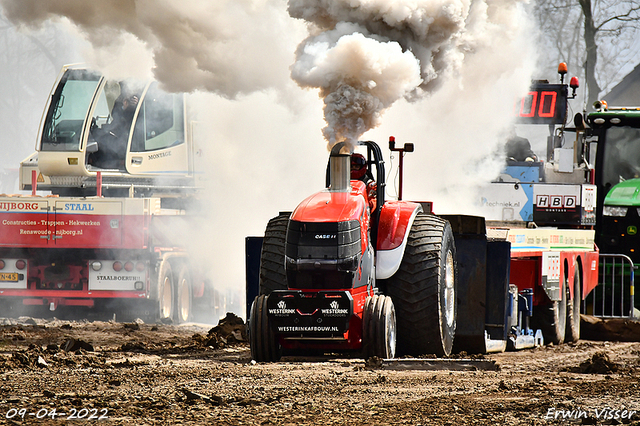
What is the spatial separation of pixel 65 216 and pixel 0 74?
124ft

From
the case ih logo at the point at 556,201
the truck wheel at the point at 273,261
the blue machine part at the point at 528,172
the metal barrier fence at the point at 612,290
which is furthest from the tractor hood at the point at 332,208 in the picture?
the blue machine part at the point at 528,172

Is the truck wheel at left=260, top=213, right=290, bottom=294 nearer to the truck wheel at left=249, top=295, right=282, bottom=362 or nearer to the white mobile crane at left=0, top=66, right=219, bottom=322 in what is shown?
the truck wheel at left=249, top=295, right=282, bottom=362

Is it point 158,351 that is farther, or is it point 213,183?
point 213,183

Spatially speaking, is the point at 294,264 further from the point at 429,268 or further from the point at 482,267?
the point at 482,267

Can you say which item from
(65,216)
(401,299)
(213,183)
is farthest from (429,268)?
(213,183)

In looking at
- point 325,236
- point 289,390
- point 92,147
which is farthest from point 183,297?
point 289,390

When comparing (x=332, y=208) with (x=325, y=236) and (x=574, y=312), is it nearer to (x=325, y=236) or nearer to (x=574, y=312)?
(x=325, y=236)

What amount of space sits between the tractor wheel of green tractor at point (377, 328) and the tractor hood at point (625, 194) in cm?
758

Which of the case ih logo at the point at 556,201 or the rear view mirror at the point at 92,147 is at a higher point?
the rear view mirror at the point at 92,147

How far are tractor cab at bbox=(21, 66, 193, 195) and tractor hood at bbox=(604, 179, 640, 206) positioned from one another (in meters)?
7.63

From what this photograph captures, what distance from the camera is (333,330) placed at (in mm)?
7273

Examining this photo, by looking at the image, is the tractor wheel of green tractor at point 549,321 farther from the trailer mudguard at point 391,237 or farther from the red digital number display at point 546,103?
the red digital number display at point 546,103

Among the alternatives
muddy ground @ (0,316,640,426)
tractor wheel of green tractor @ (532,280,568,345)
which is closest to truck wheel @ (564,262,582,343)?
tractor wheel of green tractor @ (532,280,568,345)

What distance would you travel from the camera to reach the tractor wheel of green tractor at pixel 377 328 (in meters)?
7.31
